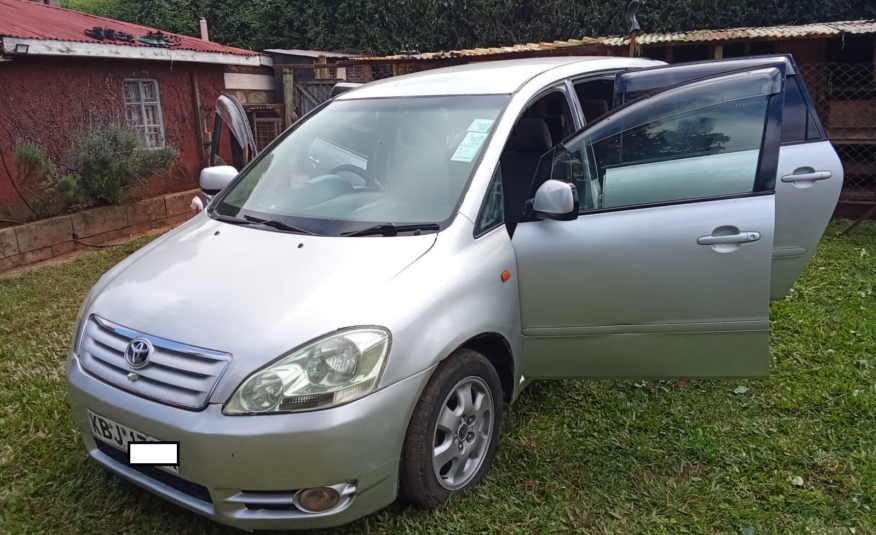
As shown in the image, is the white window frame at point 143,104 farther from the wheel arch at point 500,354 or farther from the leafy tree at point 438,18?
the wheel arch at point 500,354

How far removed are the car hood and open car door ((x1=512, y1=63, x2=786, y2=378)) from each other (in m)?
A: 0.73

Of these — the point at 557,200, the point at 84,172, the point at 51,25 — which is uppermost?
the point at 51,25

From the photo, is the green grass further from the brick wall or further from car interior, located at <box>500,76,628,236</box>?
the brick wall

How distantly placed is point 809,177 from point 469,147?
2.22 metres

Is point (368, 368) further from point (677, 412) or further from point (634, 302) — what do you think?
point (677, 412)

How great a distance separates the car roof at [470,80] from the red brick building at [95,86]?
6.09m

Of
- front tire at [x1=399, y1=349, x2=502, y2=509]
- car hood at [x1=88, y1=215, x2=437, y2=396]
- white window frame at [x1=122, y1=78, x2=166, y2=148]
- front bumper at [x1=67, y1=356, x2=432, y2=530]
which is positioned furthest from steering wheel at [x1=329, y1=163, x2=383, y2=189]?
white window frame at [x1=122, y1=78, x2=166, y2=148]

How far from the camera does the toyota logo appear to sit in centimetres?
235

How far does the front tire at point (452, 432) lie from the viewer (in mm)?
2457

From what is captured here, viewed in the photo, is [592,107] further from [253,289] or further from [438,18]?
[438,18]

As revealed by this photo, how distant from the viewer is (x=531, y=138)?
12.2 ft

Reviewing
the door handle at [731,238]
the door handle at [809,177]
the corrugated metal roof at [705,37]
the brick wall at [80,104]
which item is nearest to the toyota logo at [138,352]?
the door handle at [731,238]

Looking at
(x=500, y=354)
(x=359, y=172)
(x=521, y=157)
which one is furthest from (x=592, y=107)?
(x=500, y=354)

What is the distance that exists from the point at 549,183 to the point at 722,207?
0.79m
